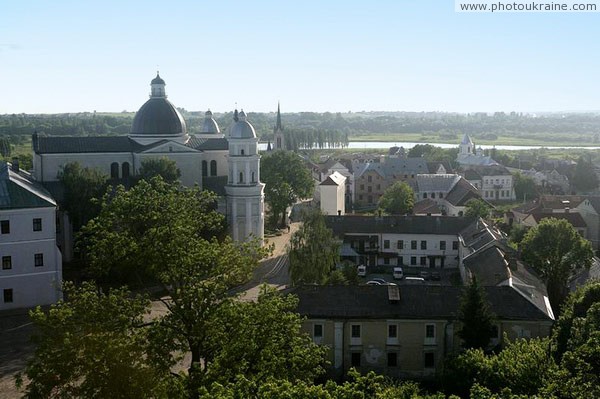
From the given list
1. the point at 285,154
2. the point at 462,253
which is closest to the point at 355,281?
the point at 462,253

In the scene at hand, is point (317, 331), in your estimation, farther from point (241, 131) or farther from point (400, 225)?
point (241, 131)

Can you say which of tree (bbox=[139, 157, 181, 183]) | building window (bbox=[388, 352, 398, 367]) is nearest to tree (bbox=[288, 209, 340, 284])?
building window (bbox=[388, 352, 398, 367])

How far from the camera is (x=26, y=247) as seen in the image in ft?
125

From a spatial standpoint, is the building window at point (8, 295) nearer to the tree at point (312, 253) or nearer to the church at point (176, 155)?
the church at point (176, 155)

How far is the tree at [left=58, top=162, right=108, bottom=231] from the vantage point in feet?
148

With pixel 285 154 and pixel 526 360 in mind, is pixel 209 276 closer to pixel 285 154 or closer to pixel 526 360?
pixel 526 360

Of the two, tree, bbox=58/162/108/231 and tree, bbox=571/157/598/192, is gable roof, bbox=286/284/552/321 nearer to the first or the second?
tree, bbox=58/162/108/231

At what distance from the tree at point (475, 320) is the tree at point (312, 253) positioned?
35.5ft

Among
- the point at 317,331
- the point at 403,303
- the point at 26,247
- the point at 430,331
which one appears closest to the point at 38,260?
the point at 26,247

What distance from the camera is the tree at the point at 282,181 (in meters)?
62.7

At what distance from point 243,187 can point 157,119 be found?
10.7 m

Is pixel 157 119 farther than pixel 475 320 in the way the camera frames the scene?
Yes

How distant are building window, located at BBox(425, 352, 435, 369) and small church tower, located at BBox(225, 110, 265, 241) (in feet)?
80.8

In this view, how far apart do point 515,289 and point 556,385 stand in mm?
14933
